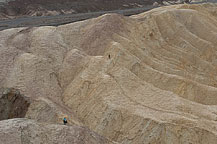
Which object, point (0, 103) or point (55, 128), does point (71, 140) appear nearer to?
point (55, 128)

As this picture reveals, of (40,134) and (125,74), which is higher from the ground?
(40,134)

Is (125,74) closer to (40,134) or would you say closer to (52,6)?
(40,134)

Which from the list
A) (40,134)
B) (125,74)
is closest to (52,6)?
(125,74)

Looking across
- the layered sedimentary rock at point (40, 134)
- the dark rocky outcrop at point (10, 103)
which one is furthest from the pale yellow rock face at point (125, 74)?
the layered sedimentary rock at point (40, 134)

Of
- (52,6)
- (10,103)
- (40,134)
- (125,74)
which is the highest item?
(40,134)

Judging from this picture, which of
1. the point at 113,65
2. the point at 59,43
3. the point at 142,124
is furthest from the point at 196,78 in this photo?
the point at 59,43

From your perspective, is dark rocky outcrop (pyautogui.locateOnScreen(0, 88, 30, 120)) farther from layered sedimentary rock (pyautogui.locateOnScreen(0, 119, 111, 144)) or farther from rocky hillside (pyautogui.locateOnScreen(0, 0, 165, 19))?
rocky hillside (pyautogui.locateOnScreen(0, 0, 165, 19))

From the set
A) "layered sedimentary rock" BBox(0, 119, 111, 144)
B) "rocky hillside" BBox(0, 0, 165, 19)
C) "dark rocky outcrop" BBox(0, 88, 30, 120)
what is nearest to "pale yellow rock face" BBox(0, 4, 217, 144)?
"dark rocky outcrop" BBox(0, 88, 30, 120)

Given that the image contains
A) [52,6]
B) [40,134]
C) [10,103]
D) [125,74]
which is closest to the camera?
[40,134]
